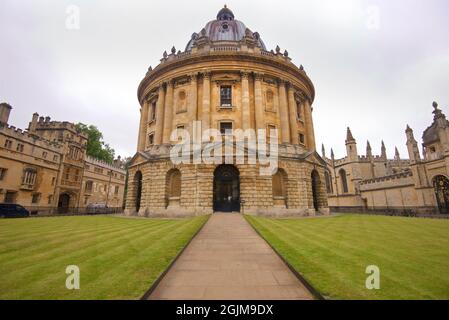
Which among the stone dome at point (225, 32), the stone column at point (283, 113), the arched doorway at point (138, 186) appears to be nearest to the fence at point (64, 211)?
the arched doorway at point (138, 186)

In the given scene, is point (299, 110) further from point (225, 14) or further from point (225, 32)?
point (225, 14)

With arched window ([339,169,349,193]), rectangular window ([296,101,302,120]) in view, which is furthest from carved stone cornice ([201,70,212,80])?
arched window ([339,169,349,193])

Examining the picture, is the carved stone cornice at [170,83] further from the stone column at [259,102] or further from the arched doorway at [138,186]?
the arched doorway at [138,186]

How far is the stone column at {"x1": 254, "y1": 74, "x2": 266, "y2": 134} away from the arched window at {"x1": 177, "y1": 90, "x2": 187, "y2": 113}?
8.78 metres

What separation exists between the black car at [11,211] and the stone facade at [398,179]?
142ft

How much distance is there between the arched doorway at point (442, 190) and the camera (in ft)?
93.1

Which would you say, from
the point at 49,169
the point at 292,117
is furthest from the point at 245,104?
the point at 49,169

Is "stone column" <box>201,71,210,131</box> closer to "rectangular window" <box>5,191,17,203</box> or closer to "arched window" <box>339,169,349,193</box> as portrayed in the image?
"rectangular window" <box>5,191,17,203</box>

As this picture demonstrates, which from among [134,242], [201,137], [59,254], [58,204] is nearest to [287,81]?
[201,137]

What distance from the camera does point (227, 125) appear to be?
1027 inches

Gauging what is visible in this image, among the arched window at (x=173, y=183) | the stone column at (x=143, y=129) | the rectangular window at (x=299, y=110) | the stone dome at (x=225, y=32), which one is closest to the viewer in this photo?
the arched window at (x=173, y=183)
